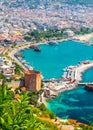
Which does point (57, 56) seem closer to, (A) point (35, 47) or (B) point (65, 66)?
(A) point (35, 47)

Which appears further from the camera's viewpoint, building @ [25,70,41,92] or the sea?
building @ [25,70,41,92]

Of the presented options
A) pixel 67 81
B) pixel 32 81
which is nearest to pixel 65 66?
pixel 67 81

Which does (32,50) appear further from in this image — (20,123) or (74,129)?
(20,123)

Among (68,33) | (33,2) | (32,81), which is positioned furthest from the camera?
(33,2)

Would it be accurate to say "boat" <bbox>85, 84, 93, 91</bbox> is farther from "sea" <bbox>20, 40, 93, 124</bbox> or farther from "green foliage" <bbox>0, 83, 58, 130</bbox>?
"green foliage" <bbox>0, 83, 58, 130</bbox>

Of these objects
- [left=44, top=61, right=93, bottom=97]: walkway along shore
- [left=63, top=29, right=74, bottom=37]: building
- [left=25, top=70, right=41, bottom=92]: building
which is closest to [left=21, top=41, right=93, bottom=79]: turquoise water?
[left=44, top=61, right=93, bottom=97]: walkway along shore

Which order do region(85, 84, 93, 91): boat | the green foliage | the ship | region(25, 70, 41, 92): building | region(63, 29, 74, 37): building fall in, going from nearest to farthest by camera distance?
1. the green foliage
2. region(25, 70, 41, 92): building
3. region(85, 84, 93, 91): boat
4. the ship
5. region(63, 29, 74, 37): building

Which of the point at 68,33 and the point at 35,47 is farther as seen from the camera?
the point at 68,33

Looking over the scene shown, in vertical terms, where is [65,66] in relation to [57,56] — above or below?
below

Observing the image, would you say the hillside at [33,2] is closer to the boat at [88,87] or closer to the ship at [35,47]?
the ship at [35,47]
